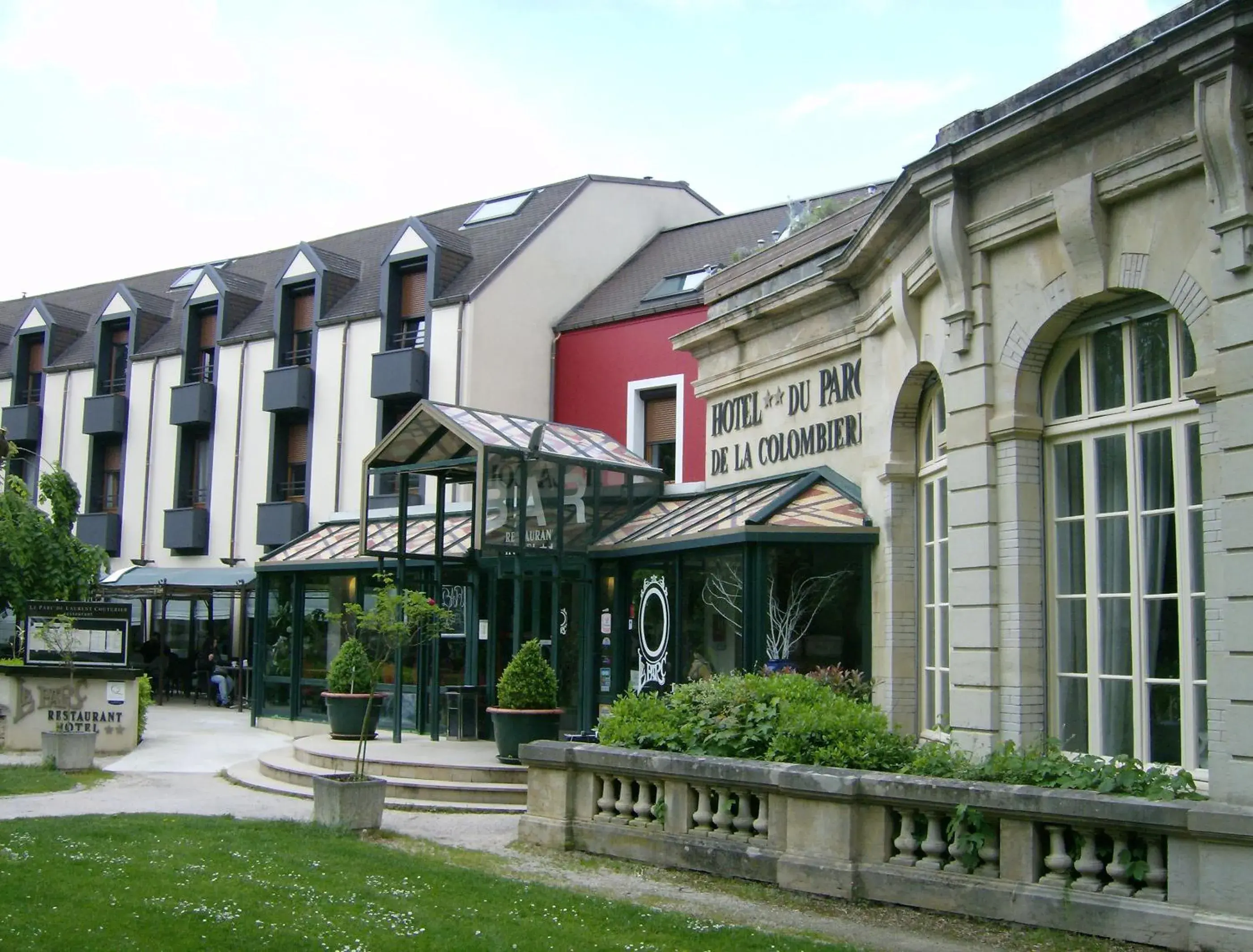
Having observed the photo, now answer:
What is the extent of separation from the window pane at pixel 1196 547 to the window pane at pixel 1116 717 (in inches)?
43.2

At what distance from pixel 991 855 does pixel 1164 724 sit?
2187 millimetres

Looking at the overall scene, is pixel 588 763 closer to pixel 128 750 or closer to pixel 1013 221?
pixel 1013 221

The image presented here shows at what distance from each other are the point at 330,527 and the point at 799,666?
1217 centimetres

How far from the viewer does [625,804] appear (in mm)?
10578

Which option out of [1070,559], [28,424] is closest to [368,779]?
[1070,559]

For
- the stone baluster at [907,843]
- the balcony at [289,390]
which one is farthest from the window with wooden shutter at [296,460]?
the stone baluster at [907,843]

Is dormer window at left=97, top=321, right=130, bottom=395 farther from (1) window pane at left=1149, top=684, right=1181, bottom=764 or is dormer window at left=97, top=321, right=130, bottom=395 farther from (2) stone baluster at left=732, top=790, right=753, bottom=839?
(1) window pane at left=1149, top=684, right=1181, bottom=764

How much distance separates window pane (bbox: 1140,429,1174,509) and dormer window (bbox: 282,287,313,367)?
83.4ft

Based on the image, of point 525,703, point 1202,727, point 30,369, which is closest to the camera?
point 1202,727

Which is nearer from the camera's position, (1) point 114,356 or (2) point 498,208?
(2) point 498,208

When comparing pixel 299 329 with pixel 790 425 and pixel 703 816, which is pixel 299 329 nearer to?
pixel 790 425

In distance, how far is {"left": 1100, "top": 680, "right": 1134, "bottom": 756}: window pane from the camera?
Result: 9961 millimetres

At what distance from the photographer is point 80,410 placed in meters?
37.4

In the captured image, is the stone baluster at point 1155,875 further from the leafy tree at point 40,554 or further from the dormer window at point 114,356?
the dormer window at point 114,356
